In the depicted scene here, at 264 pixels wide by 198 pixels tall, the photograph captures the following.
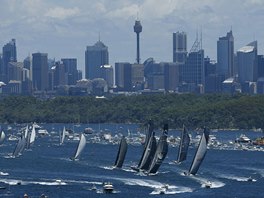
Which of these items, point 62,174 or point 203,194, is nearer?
point 203,194

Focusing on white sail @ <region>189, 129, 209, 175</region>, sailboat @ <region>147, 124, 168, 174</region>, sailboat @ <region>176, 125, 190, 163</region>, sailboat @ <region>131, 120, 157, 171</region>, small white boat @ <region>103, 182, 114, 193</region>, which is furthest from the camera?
sailboat @ <region>176, 125, 190, 163</region>

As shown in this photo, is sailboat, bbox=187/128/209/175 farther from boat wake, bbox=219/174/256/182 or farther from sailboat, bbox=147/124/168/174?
sailboat, bbox=147/124/168/174

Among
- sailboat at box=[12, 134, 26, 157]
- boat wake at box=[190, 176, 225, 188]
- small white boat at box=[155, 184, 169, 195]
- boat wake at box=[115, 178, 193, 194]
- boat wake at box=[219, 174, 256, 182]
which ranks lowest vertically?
boat wake at box=[219, 174, 256, 182]

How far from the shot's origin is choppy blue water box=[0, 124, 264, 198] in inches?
4946

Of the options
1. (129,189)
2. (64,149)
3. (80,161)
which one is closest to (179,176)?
(129,189)

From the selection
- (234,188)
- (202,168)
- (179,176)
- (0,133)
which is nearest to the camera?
(234,188)

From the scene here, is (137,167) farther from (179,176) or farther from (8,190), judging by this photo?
(8,190)

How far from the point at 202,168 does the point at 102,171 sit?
36.9ft

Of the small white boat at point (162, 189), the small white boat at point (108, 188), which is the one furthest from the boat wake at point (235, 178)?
the small white boat at point (108, 188)

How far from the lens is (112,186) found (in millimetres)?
126938

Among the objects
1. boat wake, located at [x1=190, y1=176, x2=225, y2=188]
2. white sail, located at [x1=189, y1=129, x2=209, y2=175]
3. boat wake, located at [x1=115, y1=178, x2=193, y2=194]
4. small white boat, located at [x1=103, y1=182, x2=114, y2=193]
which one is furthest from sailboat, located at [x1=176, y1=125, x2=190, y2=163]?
small white boat, located at [x1=103, y1=182, x2=114, y2=193]

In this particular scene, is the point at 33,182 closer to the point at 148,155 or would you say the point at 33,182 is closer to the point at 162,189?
the point at 162,189

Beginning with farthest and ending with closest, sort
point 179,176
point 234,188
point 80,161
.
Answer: point 80,161, point 179,176, point 234,188

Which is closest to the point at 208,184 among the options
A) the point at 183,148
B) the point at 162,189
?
the point at 162,189
